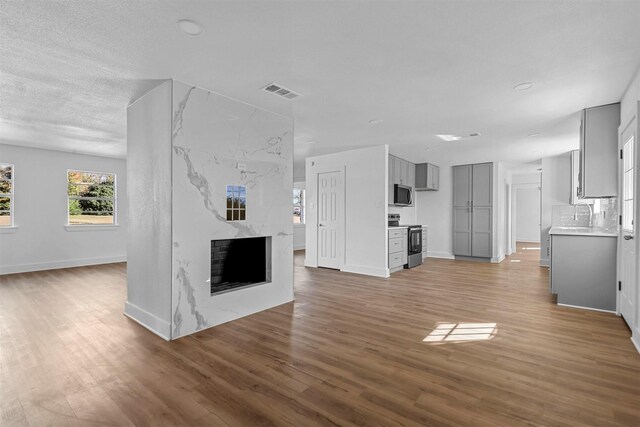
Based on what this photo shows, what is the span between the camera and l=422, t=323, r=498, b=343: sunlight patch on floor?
2.98 metres

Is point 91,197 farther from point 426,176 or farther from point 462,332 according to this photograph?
point 462,332

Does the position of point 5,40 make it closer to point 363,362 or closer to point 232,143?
point 232,143

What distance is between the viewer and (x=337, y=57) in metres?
2.69

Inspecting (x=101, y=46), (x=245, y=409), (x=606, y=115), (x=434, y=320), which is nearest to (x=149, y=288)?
(x=245, y=409)

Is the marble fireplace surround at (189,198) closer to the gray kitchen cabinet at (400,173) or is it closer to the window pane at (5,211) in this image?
the gray kitchen cabinet at (400,173)

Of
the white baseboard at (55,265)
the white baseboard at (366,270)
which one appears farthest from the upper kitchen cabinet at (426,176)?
the white baseboard at (55,265)

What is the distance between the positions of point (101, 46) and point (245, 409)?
9.33 feet

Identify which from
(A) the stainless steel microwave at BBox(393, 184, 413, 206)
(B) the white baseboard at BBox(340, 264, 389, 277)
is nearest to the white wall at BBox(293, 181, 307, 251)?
(A) the stainless steel microwave at BBox(393, 184, 413, 206)

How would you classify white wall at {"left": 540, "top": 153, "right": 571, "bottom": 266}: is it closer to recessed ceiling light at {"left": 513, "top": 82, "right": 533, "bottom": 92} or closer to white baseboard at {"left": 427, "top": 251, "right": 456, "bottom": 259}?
white baseboard at {"left": 427, "top": 251, "right": 456, "bottom": 259}

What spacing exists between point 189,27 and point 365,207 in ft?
14.8

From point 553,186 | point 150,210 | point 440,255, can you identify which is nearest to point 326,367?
point 150,210

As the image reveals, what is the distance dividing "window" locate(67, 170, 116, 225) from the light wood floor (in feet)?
11.6

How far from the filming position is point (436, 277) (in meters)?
5.91

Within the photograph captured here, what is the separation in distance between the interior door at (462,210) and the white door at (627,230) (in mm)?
Result: 4571
